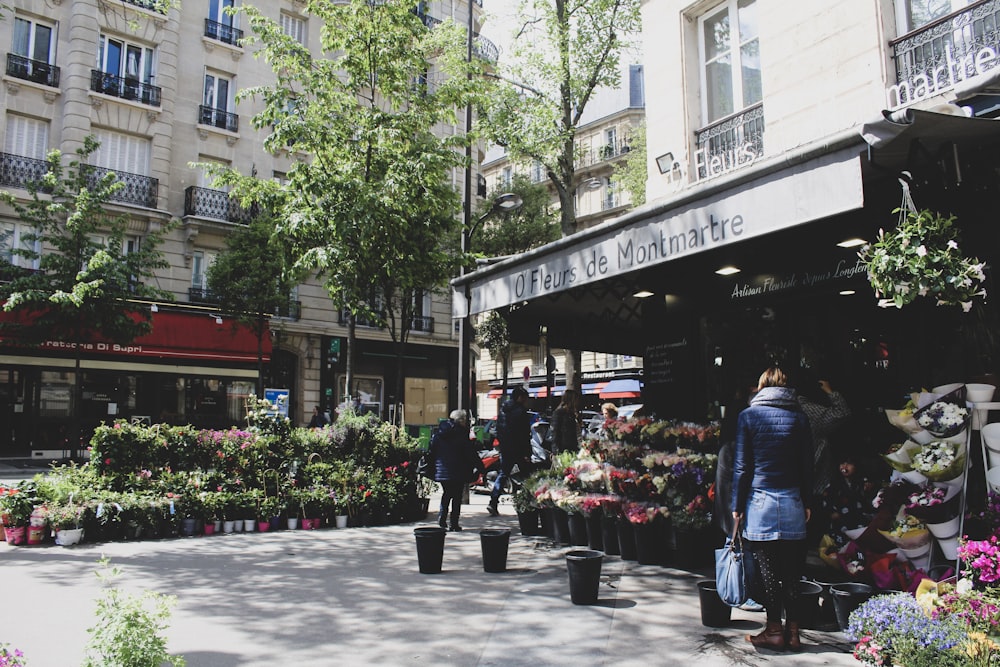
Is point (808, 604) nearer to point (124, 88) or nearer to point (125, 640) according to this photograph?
point (125, 640)

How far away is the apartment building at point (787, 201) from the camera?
4887 mm

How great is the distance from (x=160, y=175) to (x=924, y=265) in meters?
22.8

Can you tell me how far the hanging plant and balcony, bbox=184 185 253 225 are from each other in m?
20.8

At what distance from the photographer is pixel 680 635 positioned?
4863 mm

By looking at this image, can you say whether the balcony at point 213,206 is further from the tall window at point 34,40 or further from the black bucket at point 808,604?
the black bucket at point 808,604

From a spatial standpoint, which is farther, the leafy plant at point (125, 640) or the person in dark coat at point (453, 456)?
the person in dark coat at point (453, 456)

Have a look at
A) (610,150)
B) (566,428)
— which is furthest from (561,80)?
(610,150)

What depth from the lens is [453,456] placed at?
8766 millimetres

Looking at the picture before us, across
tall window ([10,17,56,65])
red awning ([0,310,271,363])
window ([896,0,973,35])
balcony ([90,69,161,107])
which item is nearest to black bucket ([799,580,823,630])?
window ([896,0,973,35])

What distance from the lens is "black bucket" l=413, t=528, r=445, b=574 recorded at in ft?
21.8

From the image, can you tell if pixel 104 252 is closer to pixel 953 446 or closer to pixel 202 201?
pixel 202 201

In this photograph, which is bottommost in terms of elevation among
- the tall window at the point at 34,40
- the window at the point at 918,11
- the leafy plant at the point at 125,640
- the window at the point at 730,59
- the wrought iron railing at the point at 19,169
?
the leafy plant at the point at 125,640

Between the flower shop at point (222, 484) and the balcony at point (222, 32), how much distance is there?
18818 mm

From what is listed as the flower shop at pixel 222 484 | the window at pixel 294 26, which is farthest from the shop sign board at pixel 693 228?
the window at pixel 294 26
